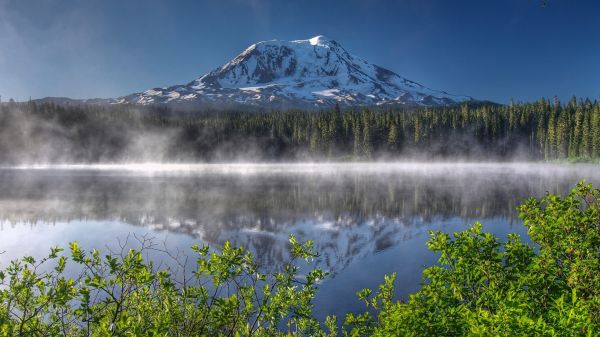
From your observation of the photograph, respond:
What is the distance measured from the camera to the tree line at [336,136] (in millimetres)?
145750

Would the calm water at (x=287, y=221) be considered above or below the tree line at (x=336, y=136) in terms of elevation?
below

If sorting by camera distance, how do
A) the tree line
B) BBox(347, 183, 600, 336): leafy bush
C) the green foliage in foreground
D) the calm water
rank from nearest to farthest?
the green foliage in foreground < BBox(347, 183, 600, 336): leafy bush < the calm water < the tree line

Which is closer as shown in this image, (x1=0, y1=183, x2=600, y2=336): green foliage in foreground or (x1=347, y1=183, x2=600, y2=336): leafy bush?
(x1=0, y1=183, x2=600, y2=336): green foliage in foreground

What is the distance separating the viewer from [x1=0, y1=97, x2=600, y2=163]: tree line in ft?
478

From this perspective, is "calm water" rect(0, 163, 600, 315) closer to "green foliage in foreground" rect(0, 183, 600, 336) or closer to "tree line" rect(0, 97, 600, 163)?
"green foliage in foreground" rect(0, 183, 600, 336)

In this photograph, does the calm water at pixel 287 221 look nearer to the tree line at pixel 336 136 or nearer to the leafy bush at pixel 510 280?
the leafy bush at pixel 510 280

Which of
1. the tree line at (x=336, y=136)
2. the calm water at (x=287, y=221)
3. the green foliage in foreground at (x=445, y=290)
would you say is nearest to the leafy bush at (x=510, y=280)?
the green foliage in foreground at (x=445, y=290)

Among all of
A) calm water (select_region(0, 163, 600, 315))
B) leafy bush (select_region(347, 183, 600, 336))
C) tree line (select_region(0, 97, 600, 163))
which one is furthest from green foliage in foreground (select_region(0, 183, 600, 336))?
tree line (select_region(0, 97, 600, 163))

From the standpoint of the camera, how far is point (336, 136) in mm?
164875

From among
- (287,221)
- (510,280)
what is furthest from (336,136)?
(510,280)

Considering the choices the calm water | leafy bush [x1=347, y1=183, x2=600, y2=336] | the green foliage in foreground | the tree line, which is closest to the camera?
the green foliage in foreground

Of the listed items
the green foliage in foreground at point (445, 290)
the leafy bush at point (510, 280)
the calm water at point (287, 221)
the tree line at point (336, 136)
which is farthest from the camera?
the tree line at point (336, 136)

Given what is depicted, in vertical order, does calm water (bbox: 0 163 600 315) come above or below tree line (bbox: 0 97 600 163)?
below

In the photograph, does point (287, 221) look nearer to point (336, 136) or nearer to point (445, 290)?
point (445, 290)
